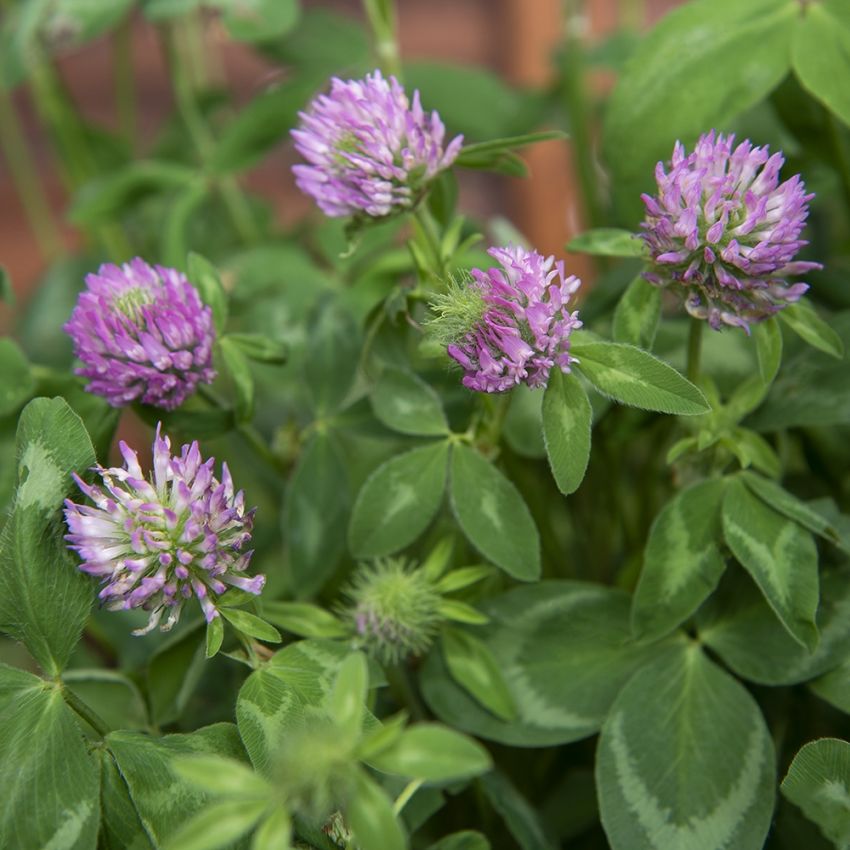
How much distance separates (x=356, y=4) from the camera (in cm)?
147

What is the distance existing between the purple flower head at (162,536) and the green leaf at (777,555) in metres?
0.23

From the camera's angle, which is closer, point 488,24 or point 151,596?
point 151,596

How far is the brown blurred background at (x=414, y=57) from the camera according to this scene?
1.41m

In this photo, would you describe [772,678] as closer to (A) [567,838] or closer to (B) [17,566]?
(A) [567,838]

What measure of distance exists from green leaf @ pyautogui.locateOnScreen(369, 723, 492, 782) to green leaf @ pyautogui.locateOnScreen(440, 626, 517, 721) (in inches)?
7.3

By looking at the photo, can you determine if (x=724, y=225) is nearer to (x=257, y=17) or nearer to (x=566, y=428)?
(x=566, y=428)

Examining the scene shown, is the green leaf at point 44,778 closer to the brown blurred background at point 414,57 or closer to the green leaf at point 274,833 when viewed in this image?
the green leaf at point 274,833

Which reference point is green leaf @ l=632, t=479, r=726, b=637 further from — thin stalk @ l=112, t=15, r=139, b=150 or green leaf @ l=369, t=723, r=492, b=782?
thin stalk @ l=112, t=15, r=139, b=150

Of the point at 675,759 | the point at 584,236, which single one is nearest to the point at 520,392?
the point at 584,236

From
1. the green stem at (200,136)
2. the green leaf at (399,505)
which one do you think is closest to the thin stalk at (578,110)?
the green stem at (200,136)

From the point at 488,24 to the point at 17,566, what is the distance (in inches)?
48.3

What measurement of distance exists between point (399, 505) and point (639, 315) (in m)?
0.16

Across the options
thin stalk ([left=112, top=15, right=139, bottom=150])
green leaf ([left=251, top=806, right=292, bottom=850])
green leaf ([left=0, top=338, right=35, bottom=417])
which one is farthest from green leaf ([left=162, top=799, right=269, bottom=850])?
thin stalk ([left=112, top=15, right=139, bottom=150])

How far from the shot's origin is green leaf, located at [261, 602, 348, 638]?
532mm
